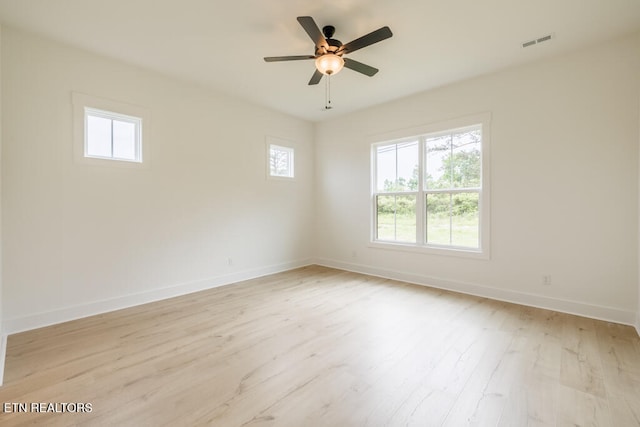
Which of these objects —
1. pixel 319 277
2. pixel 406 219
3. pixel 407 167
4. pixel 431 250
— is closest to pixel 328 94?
pixel 407 167

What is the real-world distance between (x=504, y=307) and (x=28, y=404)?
435cm

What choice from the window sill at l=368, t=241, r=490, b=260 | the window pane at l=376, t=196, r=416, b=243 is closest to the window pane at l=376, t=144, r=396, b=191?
the window pane at l=376, t=196, r=416, b=243

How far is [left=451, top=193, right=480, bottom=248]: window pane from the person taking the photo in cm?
389

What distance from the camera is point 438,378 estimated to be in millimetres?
1987

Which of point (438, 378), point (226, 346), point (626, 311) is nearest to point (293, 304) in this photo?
point (226, 346)

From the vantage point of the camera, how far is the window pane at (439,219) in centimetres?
416

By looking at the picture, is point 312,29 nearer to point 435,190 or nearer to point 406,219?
point 435,190

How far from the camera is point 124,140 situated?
349cm

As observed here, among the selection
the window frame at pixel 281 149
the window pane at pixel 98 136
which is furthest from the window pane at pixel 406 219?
the window pane at pixel 98 136

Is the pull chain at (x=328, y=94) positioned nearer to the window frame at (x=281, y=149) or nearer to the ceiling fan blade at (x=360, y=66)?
the ceiling fan blade at (x=360, y=66)

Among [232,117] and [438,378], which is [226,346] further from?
[232,117]

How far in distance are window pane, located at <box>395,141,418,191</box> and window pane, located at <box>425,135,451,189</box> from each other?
0.19m

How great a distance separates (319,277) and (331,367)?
269 cm

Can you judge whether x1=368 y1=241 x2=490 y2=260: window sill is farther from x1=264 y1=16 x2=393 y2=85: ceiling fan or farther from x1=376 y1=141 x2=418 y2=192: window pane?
x1=264 y1=16 x2=393 y2=85: ceiling fan
